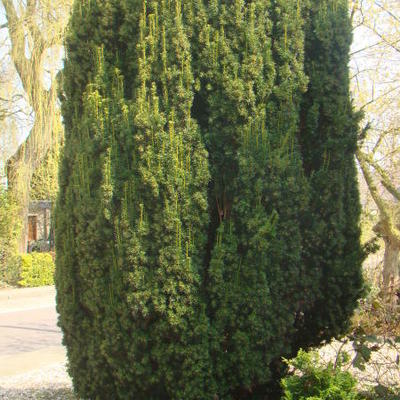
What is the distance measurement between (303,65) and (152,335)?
2.30 metres

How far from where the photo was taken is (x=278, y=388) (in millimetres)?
4215

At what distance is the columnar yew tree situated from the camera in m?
3.67

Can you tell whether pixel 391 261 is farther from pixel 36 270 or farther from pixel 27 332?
pixel 36 270

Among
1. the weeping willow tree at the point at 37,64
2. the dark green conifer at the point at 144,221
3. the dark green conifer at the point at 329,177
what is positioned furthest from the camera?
the weeping willow tree at the point at 37,64

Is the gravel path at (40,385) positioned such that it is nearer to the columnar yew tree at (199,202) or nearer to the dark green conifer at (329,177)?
the columnar yew tree at (199,202)

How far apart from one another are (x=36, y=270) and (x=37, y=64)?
262 inches

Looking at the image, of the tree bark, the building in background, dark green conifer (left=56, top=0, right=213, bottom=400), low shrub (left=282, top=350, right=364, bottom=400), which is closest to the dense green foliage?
the tree bark

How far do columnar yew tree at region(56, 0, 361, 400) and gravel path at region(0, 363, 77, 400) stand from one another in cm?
103

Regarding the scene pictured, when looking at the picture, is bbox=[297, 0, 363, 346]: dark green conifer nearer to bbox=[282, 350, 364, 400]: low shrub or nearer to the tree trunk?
bbox=[282, 350, 364, 400]: low shrub

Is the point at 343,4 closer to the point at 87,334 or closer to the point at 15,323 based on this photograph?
the point at 87,334

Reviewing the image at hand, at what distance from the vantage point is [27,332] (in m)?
10.6

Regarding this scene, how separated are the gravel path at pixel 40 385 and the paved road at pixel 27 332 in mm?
734

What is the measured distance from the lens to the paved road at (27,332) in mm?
Answer: 8067

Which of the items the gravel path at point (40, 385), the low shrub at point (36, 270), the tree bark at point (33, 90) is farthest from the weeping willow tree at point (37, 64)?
the gravel path at point (40, 385)
